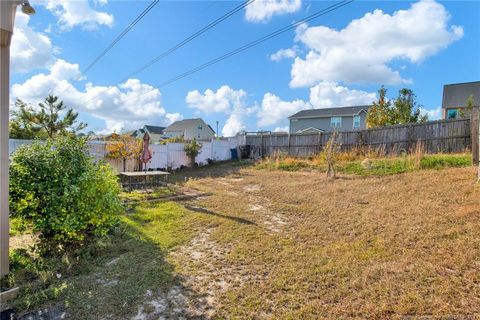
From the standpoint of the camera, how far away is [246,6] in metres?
7.93

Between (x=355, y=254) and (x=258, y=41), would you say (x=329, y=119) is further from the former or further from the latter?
(x=355, y=254)

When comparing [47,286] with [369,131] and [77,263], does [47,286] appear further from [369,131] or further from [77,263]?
[369,131]

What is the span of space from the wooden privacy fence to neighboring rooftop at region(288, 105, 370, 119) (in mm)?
11777

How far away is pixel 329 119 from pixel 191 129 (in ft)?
67.8

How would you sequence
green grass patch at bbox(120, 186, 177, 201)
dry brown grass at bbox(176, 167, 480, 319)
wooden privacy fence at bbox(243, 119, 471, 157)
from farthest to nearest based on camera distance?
wooden privacy fence at bbox(243, 119, 471, 157), green grass patch at bbox(120, 186, 177, 201), dry brown grass at bbox(176, 167, 480, 319)

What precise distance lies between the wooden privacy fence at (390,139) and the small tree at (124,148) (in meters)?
7.32

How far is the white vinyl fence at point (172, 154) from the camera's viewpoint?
11.2 metres

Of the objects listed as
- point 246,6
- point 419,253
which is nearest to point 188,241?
point 419,253

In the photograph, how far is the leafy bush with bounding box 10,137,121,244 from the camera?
137 inches

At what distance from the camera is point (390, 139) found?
11.5 m

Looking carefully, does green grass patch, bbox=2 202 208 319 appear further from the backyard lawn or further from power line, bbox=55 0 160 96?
power line, bbox=55 0 160 96

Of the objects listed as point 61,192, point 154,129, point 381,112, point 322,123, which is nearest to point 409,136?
point 381,112

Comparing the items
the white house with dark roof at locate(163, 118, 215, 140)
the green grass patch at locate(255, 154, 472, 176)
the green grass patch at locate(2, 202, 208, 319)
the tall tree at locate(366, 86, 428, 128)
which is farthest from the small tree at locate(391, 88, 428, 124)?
the white house with dark roof at locate(163, 118, 215, 140)

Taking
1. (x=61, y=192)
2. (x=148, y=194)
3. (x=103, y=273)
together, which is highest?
(x=61, y=192)
